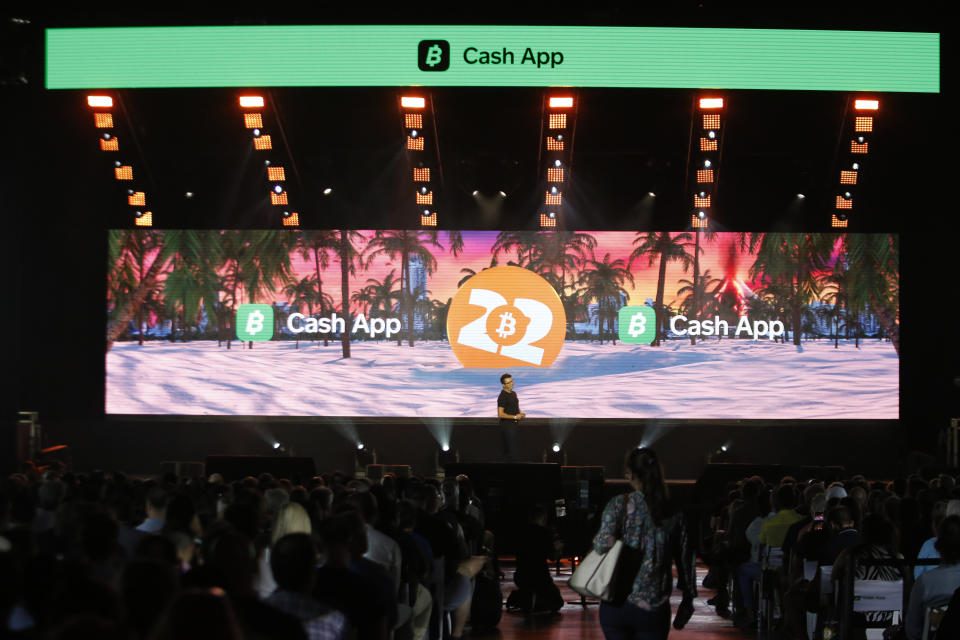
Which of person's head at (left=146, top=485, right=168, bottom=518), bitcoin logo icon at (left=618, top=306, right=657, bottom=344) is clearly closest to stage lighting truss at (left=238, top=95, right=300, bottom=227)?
bitcoin logo icon at (left=618, top=306, right=657, bottom=344)

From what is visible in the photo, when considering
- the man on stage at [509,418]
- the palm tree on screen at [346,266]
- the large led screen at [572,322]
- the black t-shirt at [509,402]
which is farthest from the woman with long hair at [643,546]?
the palm tree on screen at [346,266]

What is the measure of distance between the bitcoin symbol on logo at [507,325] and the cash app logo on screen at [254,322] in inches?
131

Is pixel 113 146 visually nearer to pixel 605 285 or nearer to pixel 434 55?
pixel 434 55

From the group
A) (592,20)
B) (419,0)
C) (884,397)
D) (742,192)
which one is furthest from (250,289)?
(884,397)

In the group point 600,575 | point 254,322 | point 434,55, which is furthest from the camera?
point 254,322

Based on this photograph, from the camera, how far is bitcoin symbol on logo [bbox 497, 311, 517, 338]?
14844 millimetres

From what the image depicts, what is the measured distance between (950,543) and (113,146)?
12058 mm

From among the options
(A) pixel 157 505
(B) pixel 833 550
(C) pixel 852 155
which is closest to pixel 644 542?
(B) pixel 833 550

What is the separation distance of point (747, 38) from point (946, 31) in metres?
2.80

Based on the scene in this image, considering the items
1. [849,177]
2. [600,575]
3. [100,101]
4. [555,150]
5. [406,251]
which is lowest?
[600,575]

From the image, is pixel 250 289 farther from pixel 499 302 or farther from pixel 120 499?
pixel 120 499

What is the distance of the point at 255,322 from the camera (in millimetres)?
14930

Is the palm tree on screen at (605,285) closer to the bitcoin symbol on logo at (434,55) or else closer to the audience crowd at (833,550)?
the bitcoin symbol on logo at (434,55)

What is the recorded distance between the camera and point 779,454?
1485 cm
